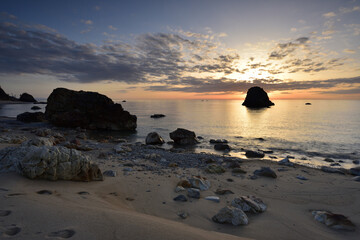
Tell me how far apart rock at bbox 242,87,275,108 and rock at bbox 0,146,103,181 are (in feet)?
423

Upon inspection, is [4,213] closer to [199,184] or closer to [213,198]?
[213,198]

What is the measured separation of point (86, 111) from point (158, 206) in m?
27.8

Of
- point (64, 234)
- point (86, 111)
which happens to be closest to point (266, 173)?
point (64, 234)

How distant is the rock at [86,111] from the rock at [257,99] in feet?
360

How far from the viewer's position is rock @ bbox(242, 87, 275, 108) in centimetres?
12175

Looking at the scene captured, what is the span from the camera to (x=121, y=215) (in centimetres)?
356

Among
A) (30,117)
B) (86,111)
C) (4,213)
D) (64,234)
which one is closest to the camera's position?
(64,234)

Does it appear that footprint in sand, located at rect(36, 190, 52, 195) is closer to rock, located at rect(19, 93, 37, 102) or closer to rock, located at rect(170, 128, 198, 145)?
rock, located at rect(170, 128, 198, 145)

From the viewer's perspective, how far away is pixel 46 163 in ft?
17.1

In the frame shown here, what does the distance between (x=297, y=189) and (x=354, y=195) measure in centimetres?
197

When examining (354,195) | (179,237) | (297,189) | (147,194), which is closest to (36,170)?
(147,194)

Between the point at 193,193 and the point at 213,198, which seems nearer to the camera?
the point at 213,198

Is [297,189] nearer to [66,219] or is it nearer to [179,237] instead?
[179,237]

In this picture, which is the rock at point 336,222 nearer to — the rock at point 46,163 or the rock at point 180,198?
the rock at point 180,198
